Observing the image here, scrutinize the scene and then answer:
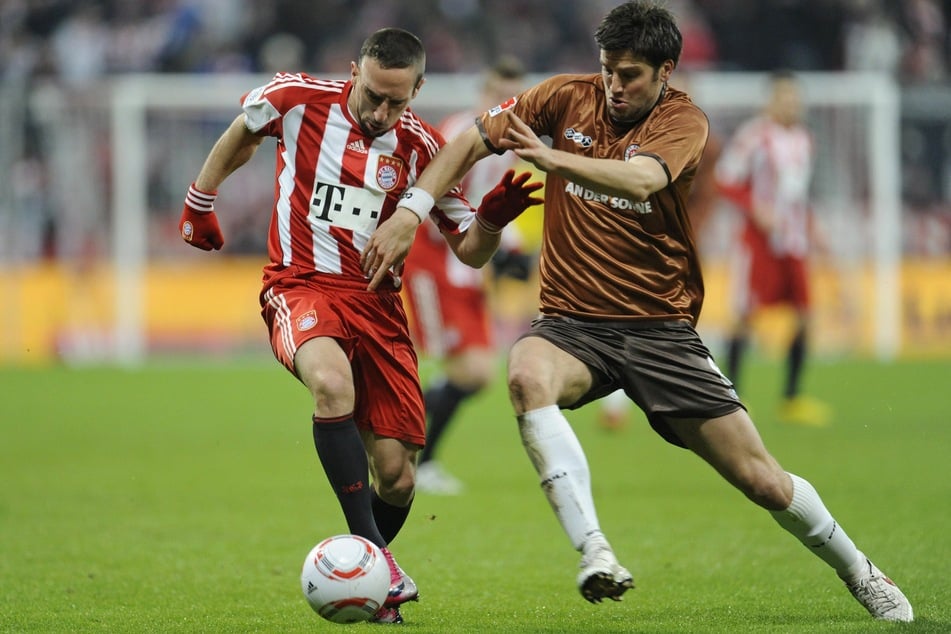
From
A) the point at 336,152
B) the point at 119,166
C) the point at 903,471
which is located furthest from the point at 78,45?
the point at 336,152

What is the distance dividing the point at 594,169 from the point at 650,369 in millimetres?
833

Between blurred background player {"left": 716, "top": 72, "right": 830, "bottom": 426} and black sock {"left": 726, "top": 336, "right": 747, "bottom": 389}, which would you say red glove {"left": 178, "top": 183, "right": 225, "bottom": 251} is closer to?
blurred background player {"left": 716, "top": 72, "right": 830, "bottom": 426}

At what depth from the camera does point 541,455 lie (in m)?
5.07

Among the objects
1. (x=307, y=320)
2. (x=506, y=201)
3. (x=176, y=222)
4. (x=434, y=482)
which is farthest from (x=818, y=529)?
(x=176, y=222)

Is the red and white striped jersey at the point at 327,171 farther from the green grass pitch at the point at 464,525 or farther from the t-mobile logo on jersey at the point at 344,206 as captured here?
the green grass pitch at the point at 464,525

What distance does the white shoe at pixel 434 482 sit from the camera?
9484 mm

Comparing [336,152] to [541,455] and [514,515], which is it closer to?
[541,455]

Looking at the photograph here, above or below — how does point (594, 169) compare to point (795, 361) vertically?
above

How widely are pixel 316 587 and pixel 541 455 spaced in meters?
0.92

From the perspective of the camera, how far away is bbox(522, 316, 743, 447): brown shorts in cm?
535

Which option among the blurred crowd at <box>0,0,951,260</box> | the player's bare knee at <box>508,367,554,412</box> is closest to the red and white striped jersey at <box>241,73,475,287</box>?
the player's bare knee at <box>508,367,554,412</box>

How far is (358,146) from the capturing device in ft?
19.4

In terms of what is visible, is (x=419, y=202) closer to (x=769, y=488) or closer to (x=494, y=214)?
(x=494, y=214)

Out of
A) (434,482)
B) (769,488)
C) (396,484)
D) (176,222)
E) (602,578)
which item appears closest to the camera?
(602,578)
